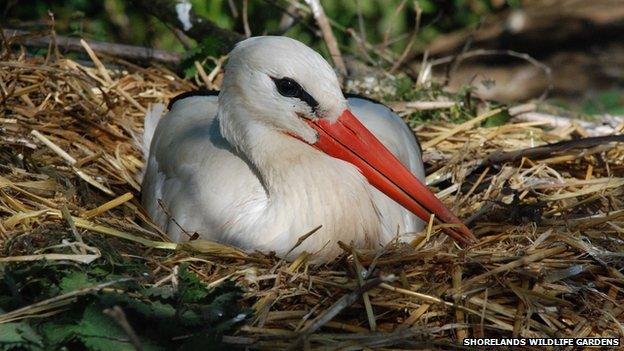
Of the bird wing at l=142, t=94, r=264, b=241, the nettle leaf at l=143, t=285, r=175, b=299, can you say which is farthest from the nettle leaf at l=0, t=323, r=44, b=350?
the bird wing at l=142, t=94, r=264, b=241

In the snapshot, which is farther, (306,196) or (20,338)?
(306,196)

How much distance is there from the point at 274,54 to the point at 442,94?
2.43 m

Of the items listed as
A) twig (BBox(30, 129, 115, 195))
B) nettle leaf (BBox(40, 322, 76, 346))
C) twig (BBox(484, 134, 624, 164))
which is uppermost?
nettle leaf (BBox(40, 322, 76, 346))

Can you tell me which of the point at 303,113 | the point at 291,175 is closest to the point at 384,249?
the point at 291,175

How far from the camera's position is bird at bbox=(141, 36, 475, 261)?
4023mm

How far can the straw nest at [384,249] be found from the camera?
3.55 meters

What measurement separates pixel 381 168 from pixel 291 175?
15.4 inches

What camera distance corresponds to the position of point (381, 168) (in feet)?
13.8

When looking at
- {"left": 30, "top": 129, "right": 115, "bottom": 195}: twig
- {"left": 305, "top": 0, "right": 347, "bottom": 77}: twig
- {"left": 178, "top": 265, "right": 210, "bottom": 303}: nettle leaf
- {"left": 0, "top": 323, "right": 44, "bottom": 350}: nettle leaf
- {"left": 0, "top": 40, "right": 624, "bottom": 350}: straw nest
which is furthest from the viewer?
{"left": 305, "top": 0, "right": 347, "bottom": 77}: twig

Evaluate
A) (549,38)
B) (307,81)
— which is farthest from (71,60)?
(549,38)

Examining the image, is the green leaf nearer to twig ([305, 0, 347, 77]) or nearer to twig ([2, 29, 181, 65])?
twig ([305, 0, 347, 77])

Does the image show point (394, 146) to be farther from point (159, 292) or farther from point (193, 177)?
point (159, 292)

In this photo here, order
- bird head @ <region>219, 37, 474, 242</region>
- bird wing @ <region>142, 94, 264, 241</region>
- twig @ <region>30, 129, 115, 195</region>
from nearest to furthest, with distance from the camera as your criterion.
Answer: bird head @ <region>219, 37, 474, 242</region> → bird wing @ <region>142, 94, 264, 241</region> → twig @ <region>30, 129, 115, 195</region>

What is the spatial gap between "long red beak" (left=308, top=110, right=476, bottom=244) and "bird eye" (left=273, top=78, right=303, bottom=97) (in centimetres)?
16
